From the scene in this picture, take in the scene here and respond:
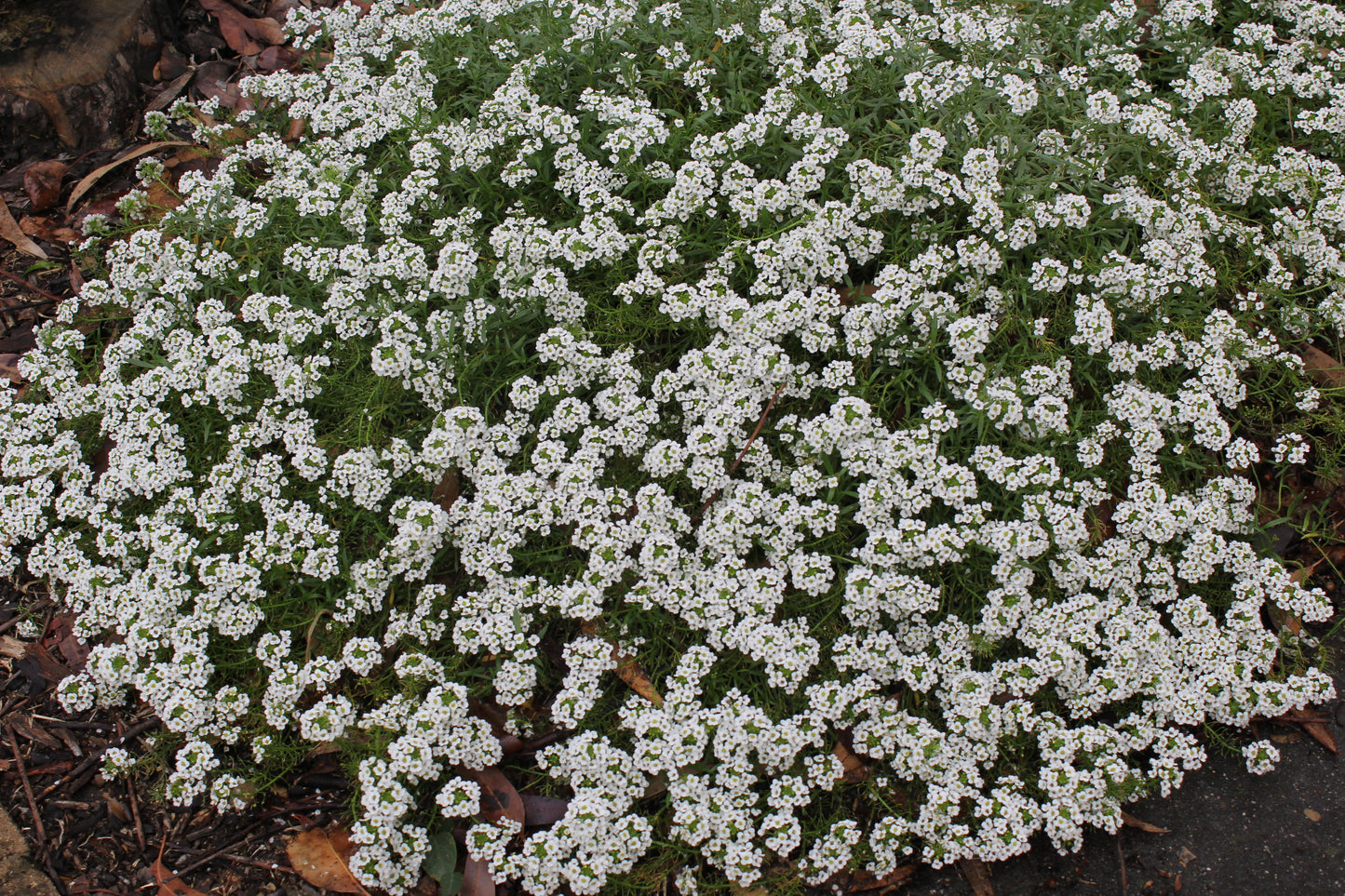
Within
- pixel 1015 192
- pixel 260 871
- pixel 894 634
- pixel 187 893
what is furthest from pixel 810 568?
pixel 187 893

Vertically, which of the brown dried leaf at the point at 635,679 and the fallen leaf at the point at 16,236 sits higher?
the fallen leaf at the point at 16,236

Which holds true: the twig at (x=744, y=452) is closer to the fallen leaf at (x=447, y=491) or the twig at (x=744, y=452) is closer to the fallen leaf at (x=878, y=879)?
the fallen leaf at (x=447, y=491)

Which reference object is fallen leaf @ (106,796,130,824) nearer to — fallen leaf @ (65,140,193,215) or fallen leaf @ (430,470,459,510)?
fallen leaf @ (430,470,459,510)

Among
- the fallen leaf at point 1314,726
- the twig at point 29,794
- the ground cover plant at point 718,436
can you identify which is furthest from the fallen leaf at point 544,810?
the fallen leaf at point 1314,726

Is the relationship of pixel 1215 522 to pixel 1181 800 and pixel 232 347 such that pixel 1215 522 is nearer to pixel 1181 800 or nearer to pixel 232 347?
pixel 1181 800

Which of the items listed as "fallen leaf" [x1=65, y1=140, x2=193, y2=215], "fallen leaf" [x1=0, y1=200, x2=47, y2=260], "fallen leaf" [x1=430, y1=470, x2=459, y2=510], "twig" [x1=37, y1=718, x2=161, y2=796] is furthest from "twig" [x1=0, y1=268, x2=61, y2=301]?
"fallen leaf" [x1=430, y1=470, x2=459, y2=510]

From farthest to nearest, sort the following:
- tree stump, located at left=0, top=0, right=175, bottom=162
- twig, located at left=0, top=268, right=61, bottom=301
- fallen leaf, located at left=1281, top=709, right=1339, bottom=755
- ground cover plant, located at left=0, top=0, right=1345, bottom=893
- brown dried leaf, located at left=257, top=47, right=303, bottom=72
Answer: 1. brown dried leaf, located at left=257, top=47, right=303, bottom=72
2. tree stump, located at left=0, top=0, right=175, bottom=162
3. twig, located at left=0, top=268, right=61, bottom=301
4. fallen leaf, located at left=1281, top=709, right=1339, bottom=755
5. ground cover plant, located at left=0, top=0, right=1345, bottom=893

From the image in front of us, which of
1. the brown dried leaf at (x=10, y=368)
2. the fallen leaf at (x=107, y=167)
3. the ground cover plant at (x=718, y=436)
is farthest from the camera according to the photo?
the fallen leaf at (x=107, y=167)

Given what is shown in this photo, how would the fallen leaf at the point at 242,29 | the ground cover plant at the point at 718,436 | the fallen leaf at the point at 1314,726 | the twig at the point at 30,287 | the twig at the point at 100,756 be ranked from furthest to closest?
the fallen leaf at the point at 242,29 → the twig at the point at 30,287 → the twig at the point at 100,756 → the fallen leaf at the point at 1314,726 → the ground cover plant at the point at 718,436
